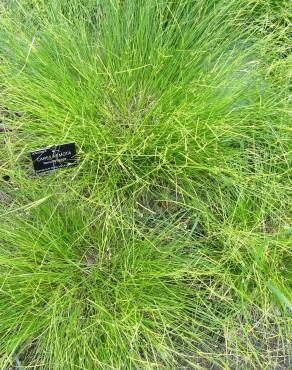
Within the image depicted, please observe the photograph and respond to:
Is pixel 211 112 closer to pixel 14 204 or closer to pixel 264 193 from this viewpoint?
pixel 264 193

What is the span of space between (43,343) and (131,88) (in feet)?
2.38

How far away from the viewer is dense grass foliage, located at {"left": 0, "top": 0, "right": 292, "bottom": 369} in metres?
1.12

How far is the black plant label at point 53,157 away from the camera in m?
1.11

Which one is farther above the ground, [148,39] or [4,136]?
[148,39]

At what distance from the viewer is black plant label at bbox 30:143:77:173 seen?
3.65 ft

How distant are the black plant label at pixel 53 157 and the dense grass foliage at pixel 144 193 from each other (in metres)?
0.04

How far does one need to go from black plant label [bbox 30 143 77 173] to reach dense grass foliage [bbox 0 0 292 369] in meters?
0.04

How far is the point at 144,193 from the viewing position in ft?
4.15

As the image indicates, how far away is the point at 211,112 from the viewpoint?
1.17 m

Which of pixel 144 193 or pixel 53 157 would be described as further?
pixel 144 193

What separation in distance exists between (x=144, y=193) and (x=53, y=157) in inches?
11.2

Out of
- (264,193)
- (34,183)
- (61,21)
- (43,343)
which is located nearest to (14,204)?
(34,183)

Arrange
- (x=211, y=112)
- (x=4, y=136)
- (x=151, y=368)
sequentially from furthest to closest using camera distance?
(x=4, y=136) < (x=211, y=112) < (x=151, y=368)

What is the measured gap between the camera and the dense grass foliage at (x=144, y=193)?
1.12m
